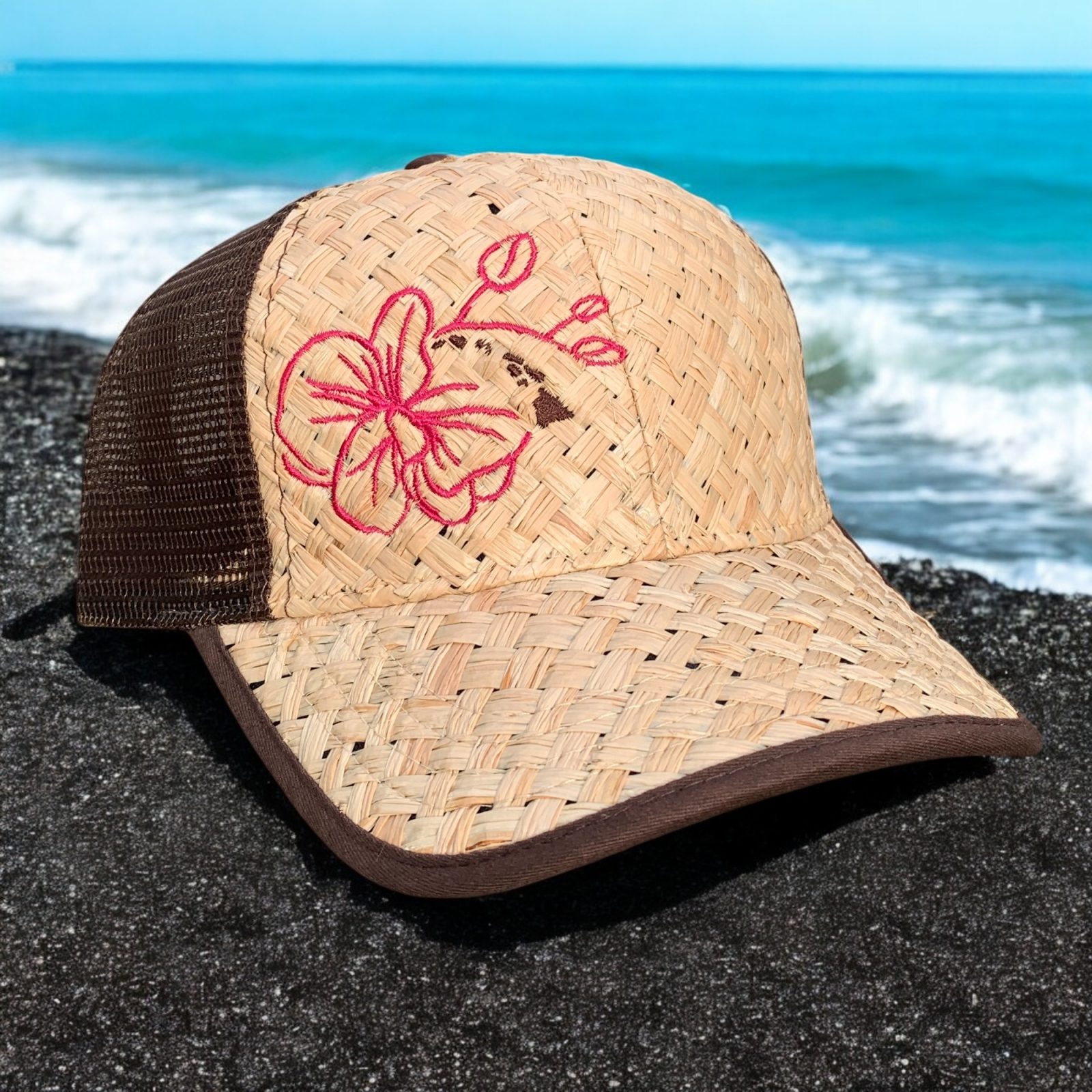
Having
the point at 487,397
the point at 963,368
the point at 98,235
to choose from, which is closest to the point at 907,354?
the point at 963,368

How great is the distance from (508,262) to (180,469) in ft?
1.96

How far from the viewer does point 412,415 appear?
172cm

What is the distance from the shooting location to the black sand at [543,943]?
1.44 meters

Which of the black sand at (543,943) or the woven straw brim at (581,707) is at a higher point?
the woven straw brim at (581,707)

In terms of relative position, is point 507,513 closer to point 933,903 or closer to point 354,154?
point 933,903

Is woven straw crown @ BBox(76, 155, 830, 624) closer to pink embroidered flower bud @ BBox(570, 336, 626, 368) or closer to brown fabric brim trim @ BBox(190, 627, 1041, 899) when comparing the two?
pink embroidered flower bud @ BBox(570, 336, 626, 368)

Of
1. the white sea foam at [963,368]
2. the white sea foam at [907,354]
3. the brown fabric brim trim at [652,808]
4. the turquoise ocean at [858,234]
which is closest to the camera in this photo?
the brown fabric brim trim at [652,808]

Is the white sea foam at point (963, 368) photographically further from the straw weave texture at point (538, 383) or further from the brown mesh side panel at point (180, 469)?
the brown mesh side panel at point (180, 469)

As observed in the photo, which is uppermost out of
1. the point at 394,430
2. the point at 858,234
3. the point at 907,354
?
the point at 394,430

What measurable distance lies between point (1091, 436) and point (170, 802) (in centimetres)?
390

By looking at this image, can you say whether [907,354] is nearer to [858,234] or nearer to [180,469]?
[858,234]

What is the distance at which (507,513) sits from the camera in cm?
170

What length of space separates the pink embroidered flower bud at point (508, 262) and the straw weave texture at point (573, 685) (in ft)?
1.43

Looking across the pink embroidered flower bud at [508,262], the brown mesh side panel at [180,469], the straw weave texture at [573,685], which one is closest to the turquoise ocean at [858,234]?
the straw weave texture at [573,685]
